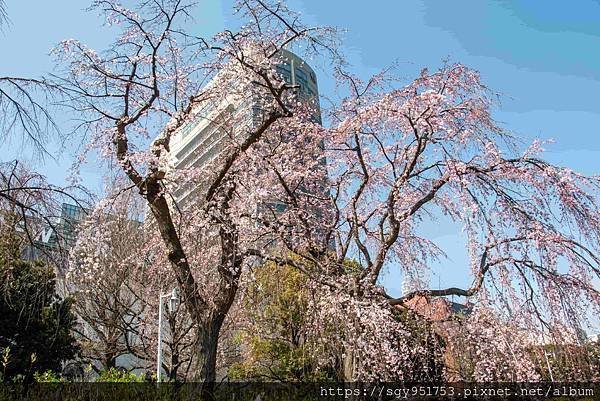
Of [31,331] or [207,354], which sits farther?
[31,331]

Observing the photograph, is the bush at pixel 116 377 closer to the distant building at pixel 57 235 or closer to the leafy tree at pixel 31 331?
the leafy tree at pixel 31 331

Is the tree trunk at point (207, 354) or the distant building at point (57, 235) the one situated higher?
the distant building at point (57, 235)

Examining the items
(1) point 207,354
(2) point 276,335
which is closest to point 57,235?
(1) point 207,354

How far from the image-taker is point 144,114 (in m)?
5.73

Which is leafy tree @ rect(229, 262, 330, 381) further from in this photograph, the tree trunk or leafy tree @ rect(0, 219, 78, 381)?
the tree trunk

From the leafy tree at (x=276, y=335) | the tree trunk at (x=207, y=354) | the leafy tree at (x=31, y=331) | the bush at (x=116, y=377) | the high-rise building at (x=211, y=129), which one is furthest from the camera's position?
the leafy tree at (x=276, y=335)

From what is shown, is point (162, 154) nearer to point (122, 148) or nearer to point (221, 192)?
point (122, 148)

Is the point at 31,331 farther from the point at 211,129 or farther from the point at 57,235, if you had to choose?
the point at 211,129

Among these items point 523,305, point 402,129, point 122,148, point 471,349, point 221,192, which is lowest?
point 471,349

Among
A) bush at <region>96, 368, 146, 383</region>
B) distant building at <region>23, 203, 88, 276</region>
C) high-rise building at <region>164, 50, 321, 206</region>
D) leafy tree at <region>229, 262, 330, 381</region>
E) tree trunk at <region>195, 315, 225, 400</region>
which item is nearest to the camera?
distant building at <region>23, 203, 88, 276</region>

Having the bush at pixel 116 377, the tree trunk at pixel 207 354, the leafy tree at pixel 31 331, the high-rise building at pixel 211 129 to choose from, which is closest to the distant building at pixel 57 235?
the high-rise building at pixel 211 129

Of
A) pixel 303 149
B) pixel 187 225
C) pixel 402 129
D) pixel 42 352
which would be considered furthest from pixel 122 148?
pixel 42 352

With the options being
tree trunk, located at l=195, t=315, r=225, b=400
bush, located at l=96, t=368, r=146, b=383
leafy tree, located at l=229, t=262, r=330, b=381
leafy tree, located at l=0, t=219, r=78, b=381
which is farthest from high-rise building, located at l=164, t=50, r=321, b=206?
leafy tree, located at l=229, t=262, r=330, b=381

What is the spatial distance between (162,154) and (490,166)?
3.66m
